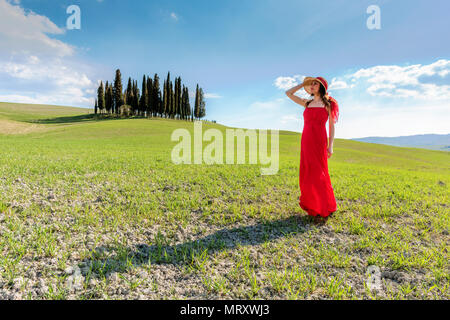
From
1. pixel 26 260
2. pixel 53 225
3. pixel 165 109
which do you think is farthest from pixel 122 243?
pixel 165 109

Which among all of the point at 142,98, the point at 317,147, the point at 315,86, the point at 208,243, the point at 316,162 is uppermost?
the point at 142,98

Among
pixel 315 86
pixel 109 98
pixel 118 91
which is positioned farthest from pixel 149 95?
pixel 315 86

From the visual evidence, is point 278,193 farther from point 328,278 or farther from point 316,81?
point 328,278

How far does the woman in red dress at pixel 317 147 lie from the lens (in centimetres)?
502

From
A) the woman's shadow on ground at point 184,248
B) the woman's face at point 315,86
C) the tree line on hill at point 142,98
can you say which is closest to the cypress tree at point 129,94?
the tree line on hill at point 142,98

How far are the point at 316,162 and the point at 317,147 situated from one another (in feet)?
1.11

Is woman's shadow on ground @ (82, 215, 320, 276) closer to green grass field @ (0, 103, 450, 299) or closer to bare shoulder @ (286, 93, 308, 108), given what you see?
green grass field @ (0, 103, 450, 299)

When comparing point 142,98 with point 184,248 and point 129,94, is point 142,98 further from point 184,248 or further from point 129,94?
point 184,248

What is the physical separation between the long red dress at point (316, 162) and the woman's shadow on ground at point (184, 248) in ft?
1.77

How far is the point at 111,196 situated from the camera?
645cm

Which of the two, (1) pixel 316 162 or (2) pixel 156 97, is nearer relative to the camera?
(1) pixel 316 162

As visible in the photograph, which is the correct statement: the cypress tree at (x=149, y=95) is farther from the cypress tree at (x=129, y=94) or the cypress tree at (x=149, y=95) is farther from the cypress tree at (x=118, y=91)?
the cypress tree at (x=118, y=91)

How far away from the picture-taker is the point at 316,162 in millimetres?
5055

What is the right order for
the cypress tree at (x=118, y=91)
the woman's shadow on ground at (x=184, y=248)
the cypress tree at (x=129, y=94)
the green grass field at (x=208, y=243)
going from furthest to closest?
the cypress tree at (x=129, y=94) < the cypress tree at (x=118, y=91) < the woman's shadow on ground at (x=184, y=248) < the green grass field at (x=208, y=243)
